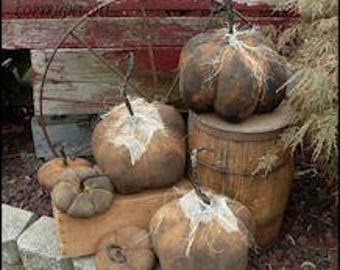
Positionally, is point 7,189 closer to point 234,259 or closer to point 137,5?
point 137,5

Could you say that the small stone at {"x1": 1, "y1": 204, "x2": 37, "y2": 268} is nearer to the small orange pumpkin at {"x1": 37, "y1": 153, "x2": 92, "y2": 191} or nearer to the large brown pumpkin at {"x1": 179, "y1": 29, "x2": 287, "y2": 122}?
the small orange pumpkin at {"x1": 37, "y1": 153, "x2": 92, "y2": 191}

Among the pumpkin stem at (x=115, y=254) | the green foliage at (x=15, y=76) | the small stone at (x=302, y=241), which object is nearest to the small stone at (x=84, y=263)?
the pumpkin stem at (x=115, y=254)

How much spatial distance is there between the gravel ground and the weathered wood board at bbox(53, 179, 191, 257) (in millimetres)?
477

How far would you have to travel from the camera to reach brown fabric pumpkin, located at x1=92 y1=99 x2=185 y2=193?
2.72m

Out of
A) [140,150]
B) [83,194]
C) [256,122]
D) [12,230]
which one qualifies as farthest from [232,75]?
[12,230]

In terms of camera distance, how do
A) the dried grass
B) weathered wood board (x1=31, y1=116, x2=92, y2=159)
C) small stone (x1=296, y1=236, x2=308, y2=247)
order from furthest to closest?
weathered wood board (x1=31, y1=116, x2=92, y2=159)
small stone (x1=296, y1=236, x2=308, y2=247)
the dried grass

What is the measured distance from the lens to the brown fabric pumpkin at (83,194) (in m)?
2.68

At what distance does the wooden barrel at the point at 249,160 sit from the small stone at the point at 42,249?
2.31 ft

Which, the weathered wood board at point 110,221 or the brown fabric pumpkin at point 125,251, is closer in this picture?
the brown fabric pumpkin at point 125,251

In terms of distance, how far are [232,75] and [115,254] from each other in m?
0.85

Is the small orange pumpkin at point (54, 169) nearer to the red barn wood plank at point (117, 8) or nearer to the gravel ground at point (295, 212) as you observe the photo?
the gravel ground at point (295, 212)

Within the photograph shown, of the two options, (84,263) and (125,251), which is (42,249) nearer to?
(84,263)

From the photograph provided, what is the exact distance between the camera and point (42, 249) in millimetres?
2961

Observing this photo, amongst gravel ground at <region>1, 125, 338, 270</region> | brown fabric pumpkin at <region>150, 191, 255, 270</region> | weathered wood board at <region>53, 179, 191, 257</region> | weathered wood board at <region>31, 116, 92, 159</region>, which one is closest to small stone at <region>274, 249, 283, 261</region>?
gravel ground at <region>1, 125, 338, 270</region>
